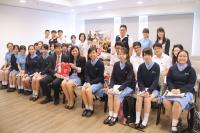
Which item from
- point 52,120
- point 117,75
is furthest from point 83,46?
point 52,120

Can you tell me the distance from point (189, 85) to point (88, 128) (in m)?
1.60

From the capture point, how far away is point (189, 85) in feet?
9.43

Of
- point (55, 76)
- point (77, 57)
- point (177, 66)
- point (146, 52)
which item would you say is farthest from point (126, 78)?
point (55, 76)

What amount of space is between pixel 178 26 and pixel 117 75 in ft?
12.7

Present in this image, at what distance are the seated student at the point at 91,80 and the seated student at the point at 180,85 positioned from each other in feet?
3.80

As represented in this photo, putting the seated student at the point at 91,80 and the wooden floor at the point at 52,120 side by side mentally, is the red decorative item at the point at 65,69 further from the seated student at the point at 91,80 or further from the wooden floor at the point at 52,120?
the wooden floor at the point at 52,120

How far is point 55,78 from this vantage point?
422cm

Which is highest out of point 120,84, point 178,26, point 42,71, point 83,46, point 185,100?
point 178,26

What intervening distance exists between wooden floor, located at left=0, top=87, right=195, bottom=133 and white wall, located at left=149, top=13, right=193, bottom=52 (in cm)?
353

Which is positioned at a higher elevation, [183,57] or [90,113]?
[183,57]

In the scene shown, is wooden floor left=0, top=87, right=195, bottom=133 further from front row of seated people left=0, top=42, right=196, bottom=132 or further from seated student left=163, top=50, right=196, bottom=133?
seated student left=163, top=50, right=196, bottom=133

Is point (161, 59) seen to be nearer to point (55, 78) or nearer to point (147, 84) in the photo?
point (147, 84)

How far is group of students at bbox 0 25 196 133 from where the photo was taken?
2938mm

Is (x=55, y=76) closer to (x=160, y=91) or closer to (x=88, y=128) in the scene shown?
(x=88, y=128)
